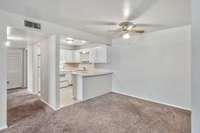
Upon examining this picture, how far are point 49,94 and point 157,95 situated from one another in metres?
3.40

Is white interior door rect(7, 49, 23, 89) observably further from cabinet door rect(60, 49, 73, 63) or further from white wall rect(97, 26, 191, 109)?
white wall rect(97, 26, 191, 109)

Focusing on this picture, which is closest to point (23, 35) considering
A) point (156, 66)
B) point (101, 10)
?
point (101, 10)

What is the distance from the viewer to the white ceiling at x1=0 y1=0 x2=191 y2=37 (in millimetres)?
1924

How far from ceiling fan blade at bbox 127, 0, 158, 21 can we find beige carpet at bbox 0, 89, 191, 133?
234cm

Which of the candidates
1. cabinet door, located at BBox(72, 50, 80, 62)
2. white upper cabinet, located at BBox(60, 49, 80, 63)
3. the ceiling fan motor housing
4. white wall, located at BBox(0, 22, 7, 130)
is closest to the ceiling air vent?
white wall, located at BBox(0, 22, 7, 130)

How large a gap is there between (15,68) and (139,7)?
20.2 ft

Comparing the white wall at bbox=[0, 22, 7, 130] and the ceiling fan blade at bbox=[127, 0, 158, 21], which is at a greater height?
the ceiling fan blade at bbox=[127, 0, 158, 21]

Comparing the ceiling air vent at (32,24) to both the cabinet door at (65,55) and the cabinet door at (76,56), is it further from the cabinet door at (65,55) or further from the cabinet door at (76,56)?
the cabinet door at (76,56)

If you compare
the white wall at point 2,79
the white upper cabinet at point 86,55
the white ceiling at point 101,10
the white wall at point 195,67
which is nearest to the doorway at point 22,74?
the white wall at point 2,79

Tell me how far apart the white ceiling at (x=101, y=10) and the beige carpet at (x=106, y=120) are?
7.62ft

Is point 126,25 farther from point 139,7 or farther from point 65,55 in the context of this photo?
point 65,55

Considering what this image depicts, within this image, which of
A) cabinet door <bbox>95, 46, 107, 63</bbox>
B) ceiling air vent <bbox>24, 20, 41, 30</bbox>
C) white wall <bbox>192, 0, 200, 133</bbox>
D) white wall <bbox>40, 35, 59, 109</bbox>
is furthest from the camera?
cabinet door <bbox>95, 46, 107, 63</bbox>

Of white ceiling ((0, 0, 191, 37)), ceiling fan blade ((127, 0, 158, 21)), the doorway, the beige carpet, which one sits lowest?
the beige carpet

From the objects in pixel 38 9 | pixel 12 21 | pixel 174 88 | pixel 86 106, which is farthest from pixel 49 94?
pixel 174 88
